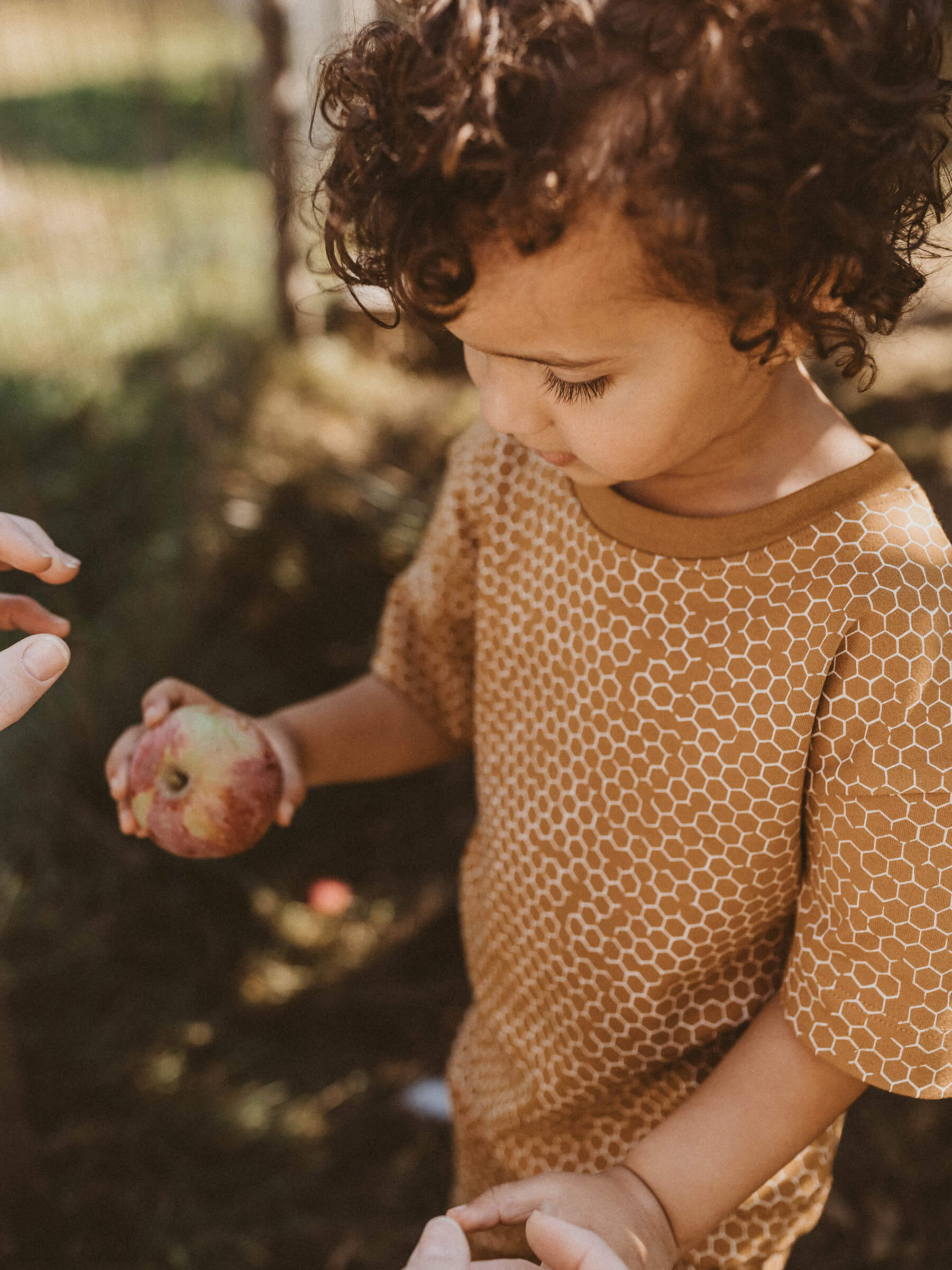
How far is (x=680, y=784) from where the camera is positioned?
48.2 inches

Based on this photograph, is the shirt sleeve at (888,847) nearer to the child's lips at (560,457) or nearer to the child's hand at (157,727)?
the child's lips at (560,457)

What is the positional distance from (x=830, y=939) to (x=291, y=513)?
2.70 metres

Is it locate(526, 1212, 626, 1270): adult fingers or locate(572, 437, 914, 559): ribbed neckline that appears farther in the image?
locate(572, 437, 914, 559): ribbed neckline

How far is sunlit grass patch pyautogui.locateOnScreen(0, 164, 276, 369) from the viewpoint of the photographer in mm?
3037

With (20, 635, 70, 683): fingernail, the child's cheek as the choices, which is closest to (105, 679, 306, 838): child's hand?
(20, 635, 70, 683): fingernail

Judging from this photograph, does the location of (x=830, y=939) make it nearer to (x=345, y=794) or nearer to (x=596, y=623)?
(x=596, y=623)

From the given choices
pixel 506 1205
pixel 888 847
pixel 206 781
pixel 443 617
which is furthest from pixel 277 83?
pixel 506 1205

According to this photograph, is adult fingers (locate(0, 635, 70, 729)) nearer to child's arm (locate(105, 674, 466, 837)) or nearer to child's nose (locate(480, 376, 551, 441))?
child's arm (locate(105, 674, 466, 837))

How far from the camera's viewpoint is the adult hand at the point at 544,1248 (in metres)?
0.99

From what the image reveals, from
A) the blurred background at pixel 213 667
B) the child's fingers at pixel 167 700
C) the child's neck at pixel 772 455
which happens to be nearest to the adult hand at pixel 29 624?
the child's fingers at pixel 167 700

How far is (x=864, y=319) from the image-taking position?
3.76 feet

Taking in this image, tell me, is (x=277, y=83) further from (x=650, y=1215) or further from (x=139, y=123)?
(x=650, y=1215)

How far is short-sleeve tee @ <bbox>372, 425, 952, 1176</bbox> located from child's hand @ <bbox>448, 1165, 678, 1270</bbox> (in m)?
0.23

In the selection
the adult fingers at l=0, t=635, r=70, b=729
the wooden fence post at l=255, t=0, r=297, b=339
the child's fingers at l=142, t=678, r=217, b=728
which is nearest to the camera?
the adult fingers at l=0, t=635, r=70, b=729
